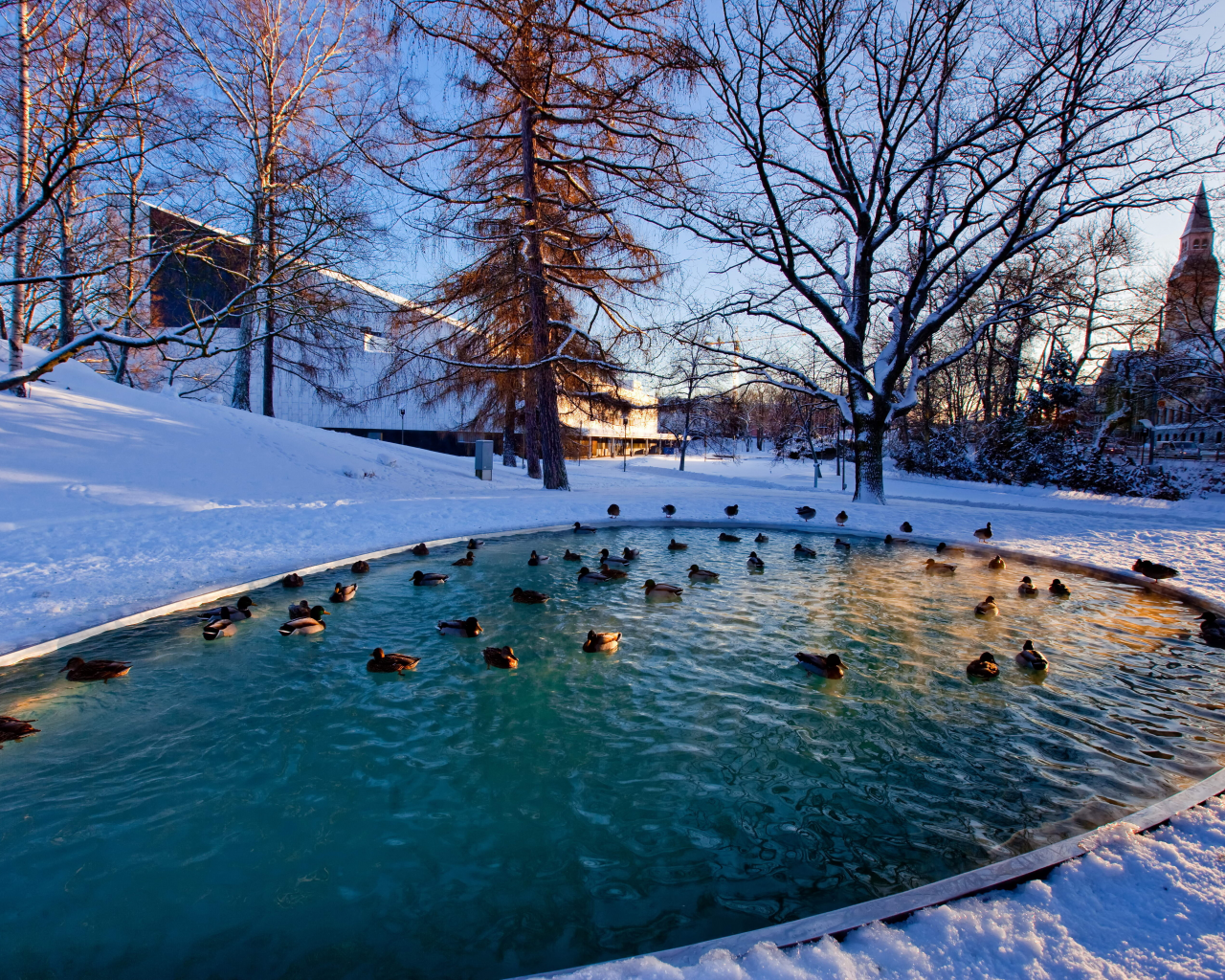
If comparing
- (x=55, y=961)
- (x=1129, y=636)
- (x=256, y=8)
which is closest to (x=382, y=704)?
(x=55, y=961)

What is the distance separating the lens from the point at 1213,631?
6875mm

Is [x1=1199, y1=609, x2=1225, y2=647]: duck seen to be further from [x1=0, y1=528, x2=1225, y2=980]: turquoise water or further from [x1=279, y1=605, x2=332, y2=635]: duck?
[x1=279, y1=605, x2=332, y2=635]: duck

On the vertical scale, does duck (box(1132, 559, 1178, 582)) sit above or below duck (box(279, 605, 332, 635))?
above

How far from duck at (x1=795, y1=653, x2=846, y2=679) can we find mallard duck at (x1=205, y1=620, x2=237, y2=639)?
20.0ft

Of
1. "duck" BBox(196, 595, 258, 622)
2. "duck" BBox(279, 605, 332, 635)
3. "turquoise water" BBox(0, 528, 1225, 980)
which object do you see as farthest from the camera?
"duck" BBox(196, 595, 258, 622)

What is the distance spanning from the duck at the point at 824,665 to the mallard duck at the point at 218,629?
6.09 meters

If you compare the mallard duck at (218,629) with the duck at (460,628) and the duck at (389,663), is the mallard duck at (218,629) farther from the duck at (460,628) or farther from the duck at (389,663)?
the duck at (460,628)

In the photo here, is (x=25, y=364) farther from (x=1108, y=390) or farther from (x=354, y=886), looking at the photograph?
(x=1108, y=390)

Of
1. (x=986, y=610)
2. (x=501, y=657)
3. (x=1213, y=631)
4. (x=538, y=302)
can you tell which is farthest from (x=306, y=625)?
(x=538, y=302)

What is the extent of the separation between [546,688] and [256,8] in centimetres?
2590

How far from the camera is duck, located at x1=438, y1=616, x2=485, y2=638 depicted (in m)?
6.75

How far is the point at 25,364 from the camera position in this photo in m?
15.5

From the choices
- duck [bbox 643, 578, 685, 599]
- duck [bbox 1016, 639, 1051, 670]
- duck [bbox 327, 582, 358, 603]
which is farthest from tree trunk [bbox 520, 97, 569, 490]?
duck [bbox 1016, 639, 1051, 670]

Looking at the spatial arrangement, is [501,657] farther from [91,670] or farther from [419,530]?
[419,530]
